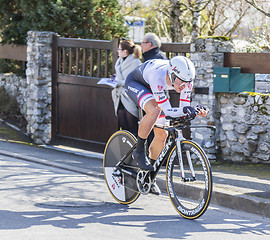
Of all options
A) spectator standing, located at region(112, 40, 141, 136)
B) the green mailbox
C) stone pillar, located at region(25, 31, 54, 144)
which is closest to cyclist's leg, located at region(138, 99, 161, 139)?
spectator standing, located at region(112, 40, 141, 136)

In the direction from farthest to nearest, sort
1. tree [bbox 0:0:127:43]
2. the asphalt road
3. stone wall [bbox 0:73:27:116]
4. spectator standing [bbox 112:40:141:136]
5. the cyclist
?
stone wall [bbox 0:73:27:116]
tree [bbox 0:0:127:43]
spectator standing [bbox 112:40:141:136]
the cyclist
the asphalt road

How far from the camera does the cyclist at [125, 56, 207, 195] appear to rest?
5.79 metres

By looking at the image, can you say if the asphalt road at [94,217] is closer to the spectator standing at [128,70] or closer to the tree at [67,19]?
the spectator standing at [128,70]

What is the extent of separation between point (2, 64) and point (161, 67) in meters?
10.6

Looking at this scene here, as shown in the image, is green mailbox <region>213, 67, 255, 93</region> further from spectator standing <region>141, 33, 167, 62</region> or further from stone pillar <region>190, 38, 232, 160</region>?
spectator standing <region>141, 33, 167, 62</region>

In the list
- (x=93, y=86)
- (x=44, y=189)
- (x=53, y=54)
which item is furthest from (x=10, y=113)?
(x=44, y=189)

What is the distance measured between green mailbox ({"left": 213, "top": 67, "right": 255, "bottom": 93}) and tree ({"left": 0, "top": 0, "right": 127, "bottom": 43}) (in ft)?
16.3

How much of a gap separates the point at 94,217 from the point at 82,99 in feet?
18.6

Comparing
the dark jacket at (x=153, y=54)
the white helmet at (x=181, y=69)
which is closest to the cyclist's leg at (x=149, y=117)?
the white helmet at (x=181, y=69)

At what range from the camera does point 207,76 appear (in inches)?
378

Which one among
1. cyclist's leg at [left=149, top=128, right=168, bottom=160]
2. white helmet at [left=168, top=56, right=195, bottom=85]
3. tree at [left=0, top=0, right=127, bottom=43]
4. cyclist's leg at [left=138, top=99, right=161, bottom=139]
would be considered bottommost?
cyclist's leg at [left=149, top=128, right=168, bottom=160]

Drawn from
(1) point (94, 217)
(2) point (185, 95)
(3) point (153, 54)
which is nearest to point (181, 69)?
(2) point (185, 95)

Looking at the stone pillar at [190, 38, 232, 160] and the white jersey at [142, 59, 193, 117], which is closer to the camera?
the white jersey at [142, 59, 193, 117]

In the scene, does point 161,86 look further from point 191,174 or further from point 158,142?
point 191,174
